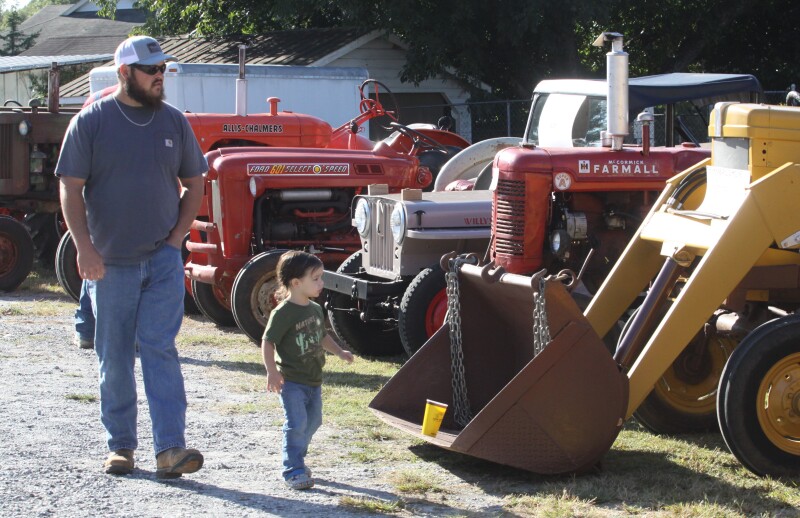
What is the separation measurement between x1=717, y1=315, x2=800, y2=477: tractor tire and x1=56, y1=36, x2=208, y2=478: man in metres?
2.26

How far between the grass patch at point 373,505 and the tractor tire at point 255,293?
404 cm

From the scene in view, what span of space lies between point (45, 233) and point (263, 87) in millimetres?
4211

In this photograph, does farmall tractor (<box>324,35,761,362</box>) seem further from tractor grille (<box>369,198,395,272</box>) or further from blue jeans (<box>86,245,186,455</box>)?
blue jeans (<box>86,245,186,455</box>)

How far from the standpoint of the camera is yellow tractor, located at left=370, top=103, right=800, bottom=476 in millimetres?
5051

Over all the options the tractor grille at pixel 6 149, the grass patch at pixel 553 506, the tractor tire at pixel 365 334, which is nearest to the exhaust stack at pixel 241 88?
the tractor grille at pixel 6 149

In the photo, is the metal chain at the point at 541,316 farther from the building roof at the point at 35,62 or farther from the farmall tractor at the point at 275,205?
the building roof at the point at 35,62

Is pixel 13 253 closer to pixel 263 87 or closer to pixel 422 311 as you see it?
pixel 263 87

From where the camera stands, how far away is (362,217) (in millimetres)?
8766

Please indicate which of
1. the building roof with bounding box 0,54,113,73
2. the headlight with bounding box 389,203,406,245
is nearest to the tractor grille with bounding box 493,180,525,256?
the headlight with bounding box 389,203,406,245

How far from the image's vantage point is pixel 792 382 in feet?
17.1

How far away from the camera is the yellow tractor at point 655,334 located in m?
5.05

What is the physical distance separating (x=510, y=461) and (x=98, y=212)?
6.67 ft

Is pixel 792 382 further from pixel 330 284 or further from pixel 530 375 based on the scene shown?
pixel 330 284

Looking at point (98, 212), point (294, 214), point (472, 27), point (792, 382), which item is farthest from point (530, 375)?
point (472, 27)
